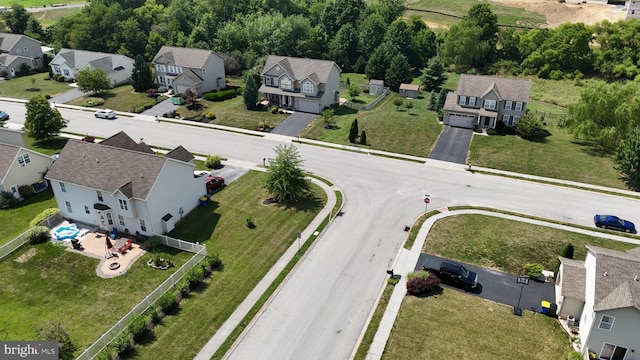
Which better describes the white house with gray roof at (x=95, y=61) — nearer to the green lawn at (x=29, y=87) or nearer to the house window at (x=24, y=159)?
the green lawn at (x=29, y=87)

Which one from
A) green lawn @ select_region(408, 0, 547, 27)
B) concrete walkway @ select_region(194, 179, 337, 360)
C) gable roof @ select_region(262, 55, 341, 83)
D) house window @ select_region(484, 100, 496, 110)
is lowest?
concrete walkway @ select_region(194, 179, 337, 360)

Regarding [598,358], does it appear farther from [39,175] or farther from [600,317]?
[39,175]

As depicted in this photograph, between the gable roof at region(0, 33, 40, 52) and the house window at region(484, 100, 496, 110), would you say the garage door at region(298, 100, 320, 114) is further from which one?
the gable roof at region(0, 33, 40, 52)

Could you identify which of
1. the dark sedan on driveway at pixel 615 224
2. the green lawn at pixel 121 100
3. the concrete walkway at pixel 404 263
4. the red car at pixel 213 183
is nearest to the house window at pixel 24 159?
the red car at pixel 213 183

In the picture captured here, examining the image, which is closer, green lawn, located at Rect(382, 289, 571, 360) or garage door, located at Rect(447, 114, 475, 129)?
green lawn, located at Rect(382, 289, 571, 360)

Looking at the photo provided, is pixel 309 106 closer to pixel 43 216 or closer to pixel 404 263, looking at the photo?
pixel 404 263

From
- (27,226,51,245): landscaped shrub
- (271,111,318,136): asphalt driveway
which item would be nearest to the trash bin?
(271,111,318,136): asphalt driveway

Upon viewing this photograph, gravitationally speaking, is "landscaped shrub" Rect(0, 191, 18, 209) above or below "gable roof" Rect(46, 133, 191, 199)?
below
